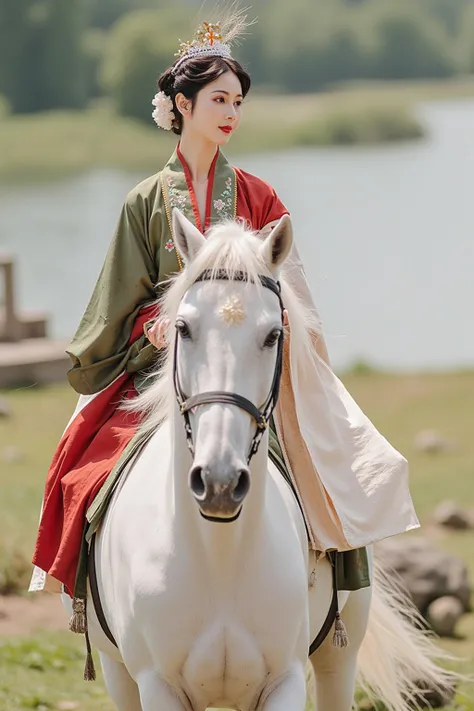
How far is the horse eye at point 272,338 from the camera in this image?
A: 292 cm

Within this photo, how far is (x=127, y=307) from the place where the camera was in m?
3.76

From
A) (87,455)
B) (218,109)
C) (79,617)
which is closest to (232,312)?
(218,109)

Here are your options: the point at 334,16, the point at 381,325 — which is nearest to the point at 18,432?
the point at 381,325

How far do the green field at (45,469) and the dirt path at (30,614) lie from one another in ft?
0.44

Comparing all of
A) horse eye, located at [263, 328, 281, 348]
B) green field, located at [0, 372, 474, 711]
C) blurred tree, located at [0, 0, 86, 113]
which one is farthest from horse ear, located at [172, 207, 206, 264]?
blurred tree, located at [0, 0, 86, 113]

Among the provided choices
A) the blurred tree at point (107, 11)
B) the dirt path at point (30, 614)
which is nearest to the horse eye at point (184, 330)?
the dirt path at point (30, 614)

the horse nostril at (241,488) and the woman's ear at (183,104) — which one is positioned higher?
the woman's ear at (183,104)

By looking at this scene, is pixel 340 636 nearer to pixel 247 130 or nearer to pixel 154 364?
pixel 154 364

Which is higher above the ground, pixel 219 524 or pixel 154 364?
pixel 154 364

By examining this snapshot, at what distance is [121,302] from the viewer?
376 cm

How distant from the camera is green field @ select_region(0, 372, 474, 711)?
18.5 ft

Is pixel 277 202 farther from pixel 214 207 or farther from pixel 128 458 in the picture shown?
pixel 128 458

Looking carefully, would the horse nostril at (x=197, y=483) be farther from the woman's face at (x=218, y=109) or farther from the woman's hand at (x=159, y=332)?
the woman's face at (x=218, y=109)

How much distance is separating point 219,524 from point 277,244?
0.70 metres
